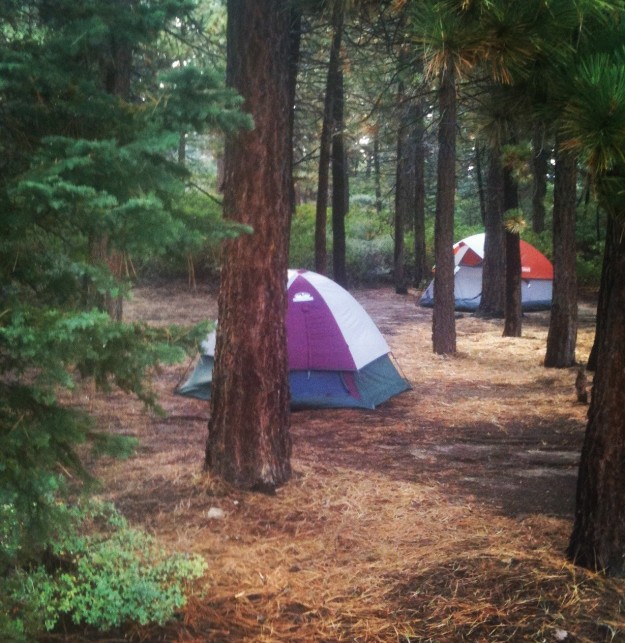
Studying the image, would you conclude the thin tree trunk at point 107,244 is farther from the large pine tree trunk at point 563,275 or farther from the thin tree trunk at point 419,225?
the thin tree trunk at point 419,225

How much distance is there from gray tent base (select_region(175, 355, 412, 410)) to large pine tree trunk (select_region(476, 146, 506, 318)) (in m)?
8.05

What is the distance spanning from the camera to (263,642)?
3564 millimetres

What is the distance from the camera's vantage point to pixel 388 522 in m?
5.13

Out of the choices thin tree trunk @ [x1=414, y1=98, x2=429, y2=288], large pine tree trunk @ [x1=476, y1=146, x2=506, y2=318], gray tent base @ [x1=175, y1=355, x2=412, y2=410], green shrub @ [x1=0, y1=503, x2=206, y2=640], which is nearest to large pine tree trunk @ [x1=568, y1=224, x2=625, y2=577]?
green shrub @ [x1=0, y1=503, x2=206, y2=640]

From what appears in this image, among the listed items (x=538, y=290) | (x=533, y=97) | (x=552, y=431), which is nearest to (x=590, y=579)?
(x=533, y=97)

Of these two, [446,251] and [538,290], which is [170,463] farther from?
[538,290]

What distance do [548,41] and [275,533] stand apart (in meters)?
3.27

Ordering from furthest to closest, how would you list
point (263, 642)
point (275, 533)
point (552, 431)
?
1. point (552, 431)
2. point (275, 533)
3. point (263, 642)

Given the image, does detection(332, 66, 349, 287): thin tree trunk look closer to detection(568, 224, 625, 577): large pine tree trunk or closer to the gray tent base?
the gray tent base

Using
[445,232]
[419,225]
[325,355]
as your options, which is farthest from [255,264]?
[419,225]

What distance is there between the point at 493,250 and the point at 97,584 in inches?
566

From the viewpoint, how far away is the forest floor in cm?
369

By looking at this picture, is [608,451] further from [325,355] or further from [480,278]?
[480,278]

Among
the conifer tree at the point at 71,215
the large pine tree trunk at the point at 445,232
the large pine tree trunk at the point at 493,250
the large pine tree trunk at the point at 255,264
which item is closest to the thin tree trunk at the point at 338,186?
the large pine tree trunk at the point at 493,250
